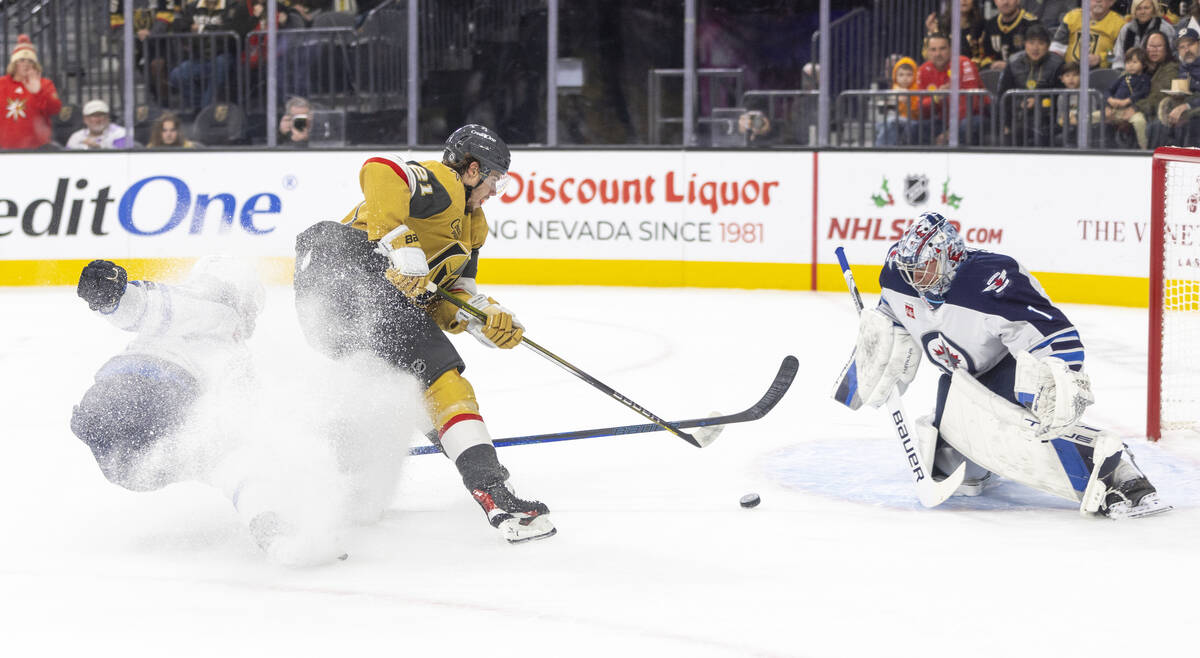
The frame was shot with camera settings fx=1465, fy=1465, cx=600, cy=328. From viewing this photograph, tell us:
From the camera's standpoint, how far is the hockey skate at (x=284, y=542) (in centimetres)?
328

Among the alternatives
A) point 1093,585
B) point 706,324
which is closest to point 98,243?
point 706,324

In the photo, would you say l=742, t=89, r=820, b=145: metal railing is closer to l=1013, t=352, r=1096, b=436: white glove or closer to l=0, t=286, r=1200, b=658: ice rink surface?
l=0, t=286, r=1200, b=658: ice rink surface

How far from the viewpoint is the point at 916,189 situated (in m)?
8.85

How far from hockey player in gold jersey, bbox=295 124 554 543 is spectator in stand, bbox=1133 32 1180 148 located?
5483 millimetres

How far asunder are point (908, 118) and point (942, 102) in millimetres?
222

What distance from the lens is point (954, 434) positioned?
12.9 feet

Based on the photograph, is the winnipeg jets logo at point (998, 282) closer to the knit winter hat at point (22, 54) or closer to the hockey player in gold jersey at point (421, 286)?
the hockey player in gold jersey at point (421, 286)

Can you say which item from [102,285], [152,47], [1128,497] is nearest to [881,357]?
[1128,497]

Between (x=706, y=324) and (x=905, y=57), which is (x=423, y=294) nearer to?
(x=706, y=324)

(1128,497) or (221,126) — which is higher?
(221,126)

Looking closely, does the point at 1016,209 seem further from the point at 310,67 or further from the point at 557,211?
the point at 310,67

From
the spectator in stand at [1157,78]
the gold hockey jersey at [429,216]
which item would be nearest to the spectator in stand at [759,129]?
the spectator in stand at [1157,78]

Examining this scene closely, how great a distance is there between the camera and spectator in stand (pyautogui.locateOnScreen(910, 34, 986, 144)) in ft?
29.0

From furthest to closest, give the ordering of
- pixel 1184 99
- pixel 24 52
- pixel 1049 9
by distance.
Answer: pixel 24 52, pixel 1049 9, pixel 1184 99
